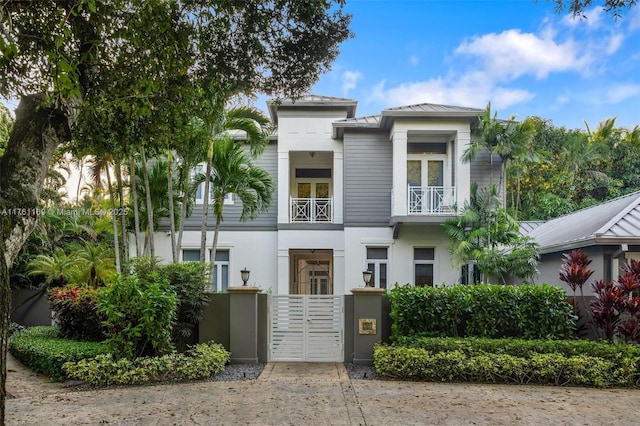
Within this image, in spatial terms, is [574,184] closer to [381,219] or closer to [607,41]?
[381,219]

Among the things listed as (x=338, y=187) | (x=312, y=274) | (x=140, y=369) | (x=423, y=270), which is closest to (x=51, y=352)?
(x=140, y=369)

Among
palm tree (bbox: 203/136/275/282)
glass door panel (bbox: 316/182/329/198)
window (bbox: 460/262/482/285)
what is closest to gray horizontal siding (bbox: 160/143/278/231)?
glass door panel (bbox: 316/182/329/198)

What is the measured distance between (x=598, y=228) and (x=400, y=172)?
5.97m

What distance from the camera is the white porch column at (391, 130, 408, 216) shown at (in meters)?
15.2

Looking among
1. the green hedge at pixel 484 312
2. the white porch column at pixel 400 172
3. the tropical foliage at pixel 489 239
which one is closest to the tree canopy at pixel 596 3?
the green hedge at pixel 484 312

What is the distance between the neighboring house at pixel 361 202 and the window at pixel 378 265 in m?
0.03

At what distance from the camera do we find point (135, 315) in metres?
8.65

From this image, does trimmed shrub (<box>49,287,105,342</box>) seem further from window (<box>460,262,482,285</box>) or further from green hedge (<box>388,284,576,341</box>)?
window (<box>460,262,482,285</box>)

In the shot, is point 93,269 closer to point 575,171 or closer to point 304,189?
point 304,189

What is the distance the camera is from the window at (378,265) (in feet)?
52.5

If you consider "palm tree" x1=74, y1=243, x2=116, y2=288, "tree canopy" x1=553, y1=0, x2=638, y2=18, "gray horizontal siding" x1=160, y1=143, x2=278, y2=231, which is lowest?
"palm tree" x1=74, y1=243, x2=116, y2=288

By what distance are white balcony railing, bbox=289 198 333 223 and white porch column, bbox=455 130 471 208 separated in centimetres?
408

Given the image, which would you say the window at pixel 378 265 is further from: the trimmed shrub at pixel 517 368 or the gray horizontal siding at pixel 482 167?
the trimmed shrub at pixel 517 368

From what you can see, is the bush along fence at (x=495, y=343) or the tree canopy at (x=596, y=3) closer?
the tree canopy at (x=596, y=3)
